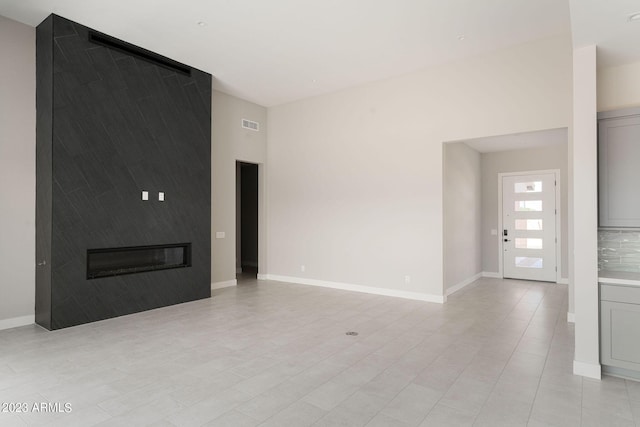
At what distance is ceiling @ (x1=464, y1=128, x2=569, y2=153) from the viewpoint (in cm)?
623

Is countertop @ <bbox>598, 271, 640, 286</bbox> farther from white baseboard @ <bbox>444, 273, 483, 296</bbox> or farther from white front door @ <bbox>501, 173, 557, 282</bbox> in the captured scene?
white front door @ <bbox>501, 173, 557, 282</bbox>

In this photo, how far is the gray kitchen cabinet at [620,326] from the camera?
292 cm

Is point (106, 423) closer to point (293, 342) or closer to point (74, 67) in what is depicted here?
point (293, 342)

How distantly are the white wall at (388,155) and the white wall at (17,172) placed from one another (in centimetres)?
411

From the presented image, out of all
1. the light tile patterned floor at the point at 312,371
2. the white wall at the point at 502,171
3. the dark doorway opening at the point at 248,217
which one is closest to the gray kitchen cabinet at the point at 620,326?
the light tile patterned floor at the point at 312,371

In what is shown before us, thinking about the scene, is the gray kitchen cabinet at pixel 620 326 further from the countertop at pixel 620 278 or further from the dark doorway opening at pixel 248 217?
the dark doorway opening at pixel 248 217

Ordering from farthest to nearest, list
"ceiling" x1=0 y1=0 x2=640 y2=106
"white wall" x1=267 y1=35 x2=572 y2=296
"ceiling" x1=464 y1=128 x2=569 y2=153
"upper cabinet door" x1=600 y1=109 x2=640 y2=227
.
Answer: "ceiling" x1=464 y1=128 x2=569 y2=153 < "white wall" x1=267 y1=35 x2=572 y2=296 < "ceiling" x1=0 y1=0 x2=640 y2=106 < "upper cabinet door" x1=600 y1=109 x2=640 y2=227

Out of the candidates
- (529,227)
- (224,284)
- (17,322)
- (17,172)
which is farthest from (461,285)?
(17,172)

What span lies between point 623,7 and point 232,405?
12.6 feet

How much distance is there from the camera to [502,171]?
26.2 ft

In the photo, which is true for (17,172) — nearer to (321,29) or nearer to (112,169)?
(112,169)

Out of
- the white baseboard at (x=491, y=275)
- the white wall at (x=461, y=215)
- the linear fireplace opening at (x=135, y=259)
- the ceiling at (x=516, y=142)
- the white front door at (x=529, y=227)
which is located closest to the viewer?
the linear fireplace opening at (x=135, y=259)

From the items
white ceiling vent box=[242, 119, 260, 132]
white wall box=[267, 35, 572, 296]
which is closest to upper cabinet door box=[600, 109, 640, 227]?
white wall box=[267, 35, 572, 296]

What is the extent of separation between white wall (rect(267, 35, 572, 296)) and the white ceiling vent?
32cm
